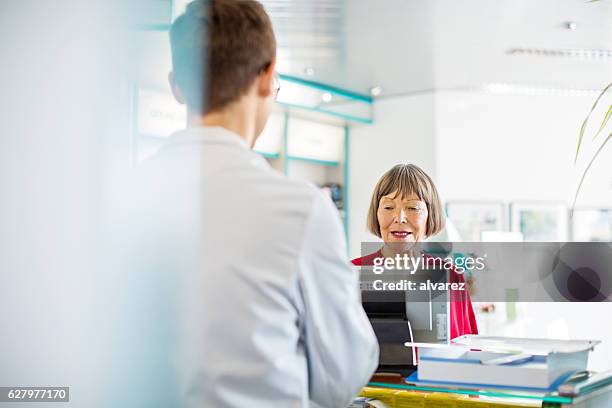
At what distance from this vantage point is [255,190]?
98cm

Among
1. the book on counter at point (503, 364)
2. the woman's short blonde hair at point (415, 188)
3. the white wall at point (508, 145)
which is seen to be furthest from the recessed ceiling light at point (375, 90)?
the book on counter at point (503, 364)

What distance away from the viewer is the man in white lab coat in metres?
0.96

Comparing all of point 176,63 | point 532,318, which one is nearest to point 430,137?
point 532,318

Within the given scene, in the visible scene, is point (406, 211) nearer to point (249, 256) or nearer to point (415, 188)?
point (415, 188)

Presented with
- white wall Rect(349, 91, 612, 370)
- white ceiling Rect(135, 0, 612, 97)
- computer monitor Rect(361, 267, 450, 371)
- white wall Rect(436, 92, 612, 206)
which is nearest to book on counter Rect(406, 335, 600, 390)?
computer monitor Rect(361, 267, 450, 371)

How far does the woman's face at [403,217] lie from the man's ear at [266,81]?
1.29 m

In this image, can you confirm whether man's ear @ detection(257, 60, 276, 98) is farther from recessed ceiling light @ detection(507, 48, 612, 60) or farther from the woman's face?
recessed ceiling light @ detection(507, 48, 612, 60)

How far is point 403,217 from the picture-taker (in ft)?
7.66

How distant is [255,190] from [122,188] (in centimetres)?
21

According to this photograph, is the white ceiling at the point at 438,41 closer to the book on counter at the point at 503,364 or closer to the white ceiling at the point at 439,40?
the white ceiling at the point at 439,40

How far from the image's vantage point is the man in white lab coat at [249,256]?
964 millimetres

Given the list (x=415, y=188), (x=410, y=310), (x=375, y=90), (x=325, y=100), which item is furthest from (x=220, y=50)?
(x=375, y=90)

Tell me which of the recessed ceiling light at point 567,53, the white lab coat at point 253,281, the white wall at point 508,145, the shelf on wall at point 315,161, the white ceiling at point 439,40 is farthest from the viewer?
the shelf on wall at point 315,161

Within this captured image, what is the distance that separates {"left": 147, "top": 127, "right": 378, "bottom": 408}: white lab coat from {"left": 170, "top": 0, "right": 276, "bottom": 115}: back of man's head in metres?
0.06
